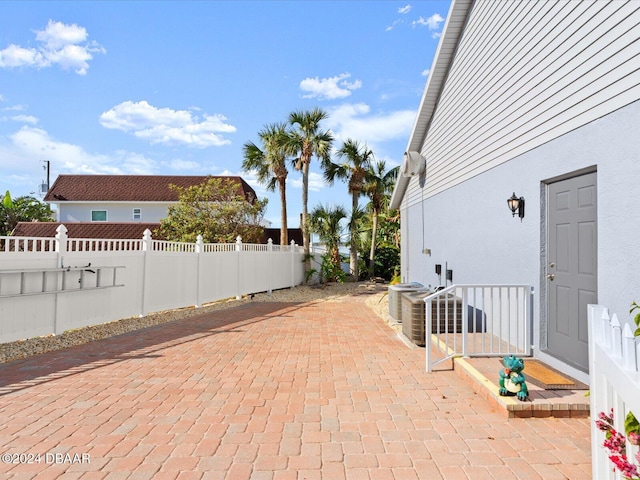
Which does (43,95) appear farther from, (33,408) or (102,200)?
(102,200)

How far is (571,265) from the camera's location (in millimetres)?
4676

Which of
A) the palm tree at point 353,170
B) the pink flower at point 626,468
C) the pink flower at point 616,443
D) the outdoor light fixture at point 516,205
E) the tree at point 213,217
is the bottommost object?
the pink flower at point 626,468

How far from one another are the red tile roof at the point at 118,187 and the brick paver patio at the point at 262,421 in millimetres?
22053

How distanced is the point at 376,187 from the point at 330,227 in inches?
131

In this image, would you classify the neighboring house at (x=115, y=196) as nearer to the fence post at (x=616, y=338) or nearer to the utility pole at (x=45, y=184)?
the utility pole at (x=45, y=184)

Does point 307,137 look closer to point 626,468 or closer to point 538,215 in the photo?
point 538,215

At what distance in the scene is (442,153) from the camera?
9.34 meters

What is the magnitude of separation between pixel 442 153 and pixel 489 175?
9.00 feet

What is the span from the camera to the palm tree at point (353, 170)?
19328 mm

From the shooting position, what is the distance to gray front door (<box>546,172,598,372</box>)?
4.34 m

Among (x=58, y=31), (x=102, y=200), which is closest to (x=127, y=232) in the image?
(x=102, y=200)

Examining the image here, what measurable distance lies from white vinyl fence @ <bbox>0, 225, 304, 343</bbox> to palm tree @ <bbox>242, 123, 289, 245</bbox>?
5.49 m

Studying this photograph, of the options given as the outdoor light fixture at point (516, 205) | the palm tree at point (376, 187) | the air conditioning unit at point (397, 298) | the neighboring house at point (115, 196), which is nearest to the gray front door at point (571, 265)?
the outdoor light fixture at point (516, 205)

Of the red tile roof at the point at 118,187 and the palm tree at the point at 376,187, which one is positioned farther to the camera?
the red tile roof at the point at 118,187
